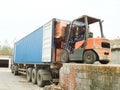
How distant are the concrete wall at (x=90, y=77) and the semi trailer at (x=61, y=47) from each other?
3.26ft

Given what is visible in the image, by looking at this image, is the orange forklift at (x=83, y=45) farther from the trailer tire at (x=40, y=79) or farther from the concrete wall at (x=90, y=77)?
the trailer tire at (x=40, y=79)

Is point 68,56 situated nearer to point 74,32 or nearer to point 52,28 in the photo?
point 74,32

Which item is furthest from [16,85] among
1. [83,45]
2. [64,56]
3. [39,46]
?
[83,45]

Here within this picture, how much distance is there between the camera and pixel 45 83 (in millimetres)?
14500

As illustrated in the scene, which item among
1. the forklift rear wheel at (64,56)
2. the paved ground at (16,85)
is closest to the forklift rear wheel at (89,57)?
the forklift rear wheel at (64,56)

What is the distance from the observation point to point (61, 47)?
531 inches

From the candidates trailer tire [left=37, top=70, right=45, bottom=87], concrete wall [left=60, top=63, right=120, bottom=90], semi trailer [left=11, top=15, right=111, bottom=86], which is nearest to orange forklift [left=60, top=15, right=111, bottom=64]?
semi trailer [left=11, top=15, right=111, bottom=86]

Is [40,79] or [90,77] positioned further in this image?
[40,79]

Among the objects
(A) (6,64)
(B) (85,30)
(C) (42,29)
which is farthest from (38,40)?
(A) (6,64)

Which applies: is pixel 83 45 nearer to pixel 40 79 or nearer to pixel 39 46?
pixel 40 79

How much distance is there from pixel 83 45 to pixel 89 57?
63cm

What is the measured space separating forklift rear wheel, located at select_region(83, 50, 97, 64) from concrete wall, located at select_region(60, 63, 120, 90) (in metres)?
0.82

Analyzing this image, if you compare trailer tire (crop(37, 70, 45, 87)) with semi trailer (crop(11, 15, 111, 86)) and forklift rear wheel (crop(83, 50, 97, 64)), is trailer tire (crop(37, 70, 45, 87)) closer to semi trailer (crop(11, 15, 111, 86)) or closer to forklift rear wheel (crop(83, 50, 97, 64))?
semi trailer (crop(11, 15, 111, 86))

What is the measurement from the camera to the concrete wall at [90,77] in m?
7.38
